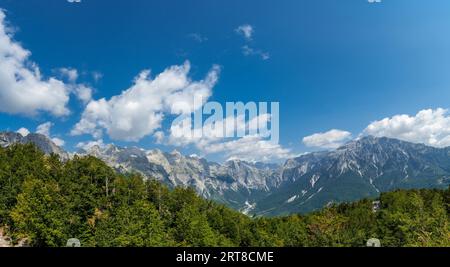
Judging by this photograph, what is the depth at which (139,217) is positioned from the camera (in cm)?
10512

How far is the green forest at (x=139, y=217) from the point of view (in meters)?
91.5

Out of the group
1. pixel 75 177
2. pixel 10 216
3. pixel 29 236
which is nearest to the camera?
pixel 29 236

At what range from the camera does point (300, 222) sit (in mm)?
157000

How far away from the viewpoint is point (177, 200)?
14525 cm

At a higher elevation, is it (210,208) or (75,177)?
(75,177)

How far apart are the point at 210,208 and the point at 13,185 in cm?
7722

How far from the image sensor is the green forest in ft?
300

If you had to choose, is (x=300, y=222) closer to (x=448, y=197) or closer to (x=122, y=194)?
(x=448, y=197)

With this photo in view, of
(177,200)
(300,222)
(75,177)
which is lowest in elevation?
(300,222)
